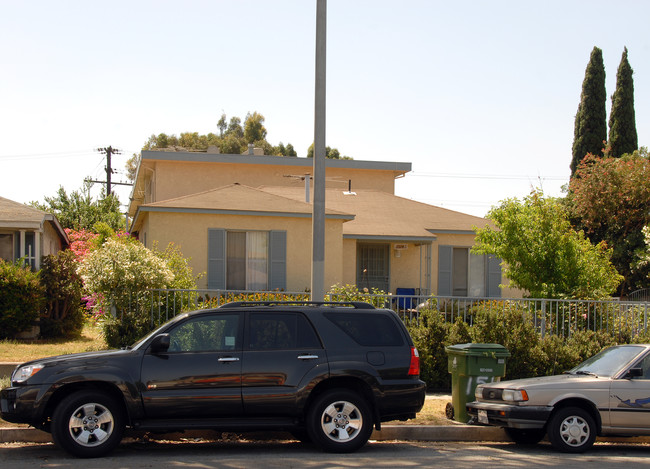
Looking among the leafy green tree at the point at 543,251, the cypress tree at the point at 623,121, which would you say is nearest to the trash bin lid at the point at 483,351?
the leafy green tree at the point at 543,251

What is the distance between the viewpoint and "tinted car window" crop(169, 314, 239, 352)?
29.5ft

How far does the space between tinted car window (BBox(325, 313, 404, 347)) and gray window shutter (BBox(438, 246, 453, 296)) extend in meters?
15.2

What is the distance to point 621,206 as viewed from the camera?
30172mm

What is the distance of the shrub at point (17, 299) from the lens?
16.8 metres

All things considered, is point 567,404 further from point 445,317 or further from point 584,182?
point 584,182

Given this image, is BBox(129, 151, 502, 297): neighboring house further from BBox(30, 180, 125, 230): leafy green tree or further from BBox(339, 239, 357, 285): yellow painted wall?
BBox(30, 180, 125, 230): leafy green tree

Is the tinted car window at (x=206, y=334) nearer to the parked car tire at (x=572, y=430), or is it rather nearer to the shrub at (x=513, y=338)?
the parked car tire at (x=572, y=430)

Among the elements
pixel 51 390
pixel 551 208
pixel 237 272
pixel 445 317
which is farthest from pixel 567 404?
pixel 237 272

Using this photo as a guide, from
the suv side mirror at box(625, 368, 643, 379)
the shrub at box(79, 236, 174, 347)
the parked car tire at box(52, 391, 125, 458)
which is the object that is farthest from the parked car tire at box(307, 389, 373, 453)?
the shrub at box(79, 236, 174, 347)

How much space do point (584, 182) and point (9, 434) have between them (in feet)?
86.2

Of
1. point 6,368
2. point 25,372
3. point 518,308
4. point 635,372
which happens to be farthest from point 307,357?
point 6,368

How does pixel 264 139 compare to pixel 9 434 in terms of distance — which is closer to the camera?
pixel 9 434

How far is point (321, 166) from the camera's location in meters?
11.5

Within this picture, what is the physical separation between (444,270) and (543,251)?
19.6 feet
